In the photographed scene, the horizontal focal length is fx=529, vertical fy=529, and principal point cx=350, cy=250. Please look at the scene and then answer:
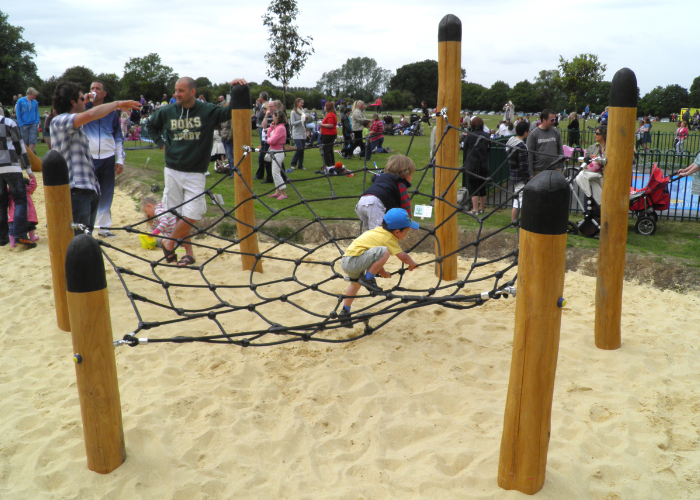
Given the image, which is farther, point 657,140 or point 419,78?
point 419,78

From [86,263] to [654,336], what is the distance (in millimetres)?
3724

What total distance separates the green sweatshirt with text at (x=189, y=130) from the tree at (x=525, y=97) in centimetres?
4174

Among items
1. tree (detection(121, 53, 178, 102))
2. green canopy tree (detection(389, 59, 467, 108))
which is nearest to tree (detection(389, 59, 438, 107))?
green canopy tree (detection(389, 59, 467, 108))

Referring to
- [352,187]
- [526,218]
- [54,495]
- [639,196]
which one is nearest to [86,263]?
[54,495]

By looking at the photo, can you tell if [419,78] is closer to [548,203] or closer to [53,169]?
[53,169]

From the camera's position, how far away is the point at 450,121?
453 centimetres

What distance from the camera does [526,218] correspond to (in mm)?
2086

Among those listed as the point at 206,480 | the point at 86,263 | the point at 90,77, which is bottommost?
the point at 206,480

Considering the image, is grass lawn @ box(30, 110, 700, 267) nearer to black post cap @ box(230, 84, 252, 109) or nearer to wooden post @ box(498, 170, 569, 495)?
black post cap @ box(230, 84, 252, 109)

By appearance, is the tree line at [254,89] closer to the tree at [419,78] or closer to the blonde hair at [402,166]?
the tree at [419,78]

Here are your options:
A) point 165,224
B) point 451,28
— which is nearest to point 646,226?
point 451,28

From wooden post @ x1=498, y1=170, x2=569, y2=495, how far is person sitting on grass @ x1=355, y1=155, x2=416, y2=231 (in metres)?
2.14

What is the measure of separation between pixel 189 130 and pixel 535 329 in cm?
375

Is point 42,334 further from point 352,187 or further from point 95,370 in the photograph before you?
point 352,187
